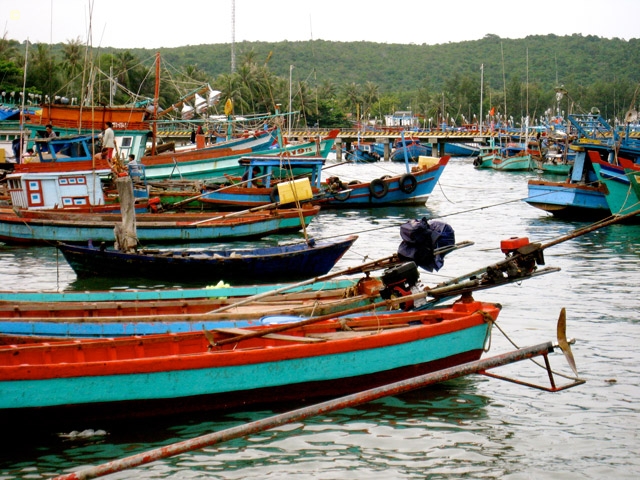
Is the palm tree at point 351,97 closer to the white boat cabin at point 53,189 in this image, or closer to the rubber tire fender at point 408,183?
Result: the rubber tire fender at point 408,183

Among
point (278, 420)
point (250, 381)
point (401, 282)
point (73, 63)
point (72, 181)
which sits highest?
point (73, 63)

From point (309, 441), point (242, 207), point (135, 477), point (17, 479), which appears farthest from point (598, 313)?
point (242, 207)

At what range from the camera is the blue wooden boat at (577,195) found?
29.5 meters

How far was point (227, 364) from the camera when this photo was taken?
30.7 ft

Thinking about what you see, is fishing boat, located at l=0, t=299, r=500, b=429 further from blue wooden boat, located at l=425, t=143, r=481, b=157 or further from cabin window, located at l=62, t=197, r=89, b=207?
blue wooden boat, located at l=425, t=143, r=481, b=157

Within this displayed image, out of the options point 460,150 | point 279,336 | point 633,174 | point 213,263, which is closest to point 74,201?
point 213,263

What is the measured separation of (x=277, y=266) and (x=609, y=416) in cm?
926

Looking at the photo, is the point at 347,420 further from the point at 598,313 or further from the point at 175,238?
the point at 175,238

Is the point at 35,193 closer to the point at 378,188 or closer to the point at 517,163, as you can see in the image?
the point at 378,188

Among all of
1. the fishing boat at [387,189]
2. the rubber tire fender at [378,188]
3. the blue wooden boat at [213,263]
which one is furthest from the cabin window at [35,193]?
the rubber tire fender at [378,188]

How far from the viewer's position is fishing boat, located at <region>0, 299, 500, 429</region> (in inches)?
348

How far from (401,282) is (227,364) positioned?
10.0 feet

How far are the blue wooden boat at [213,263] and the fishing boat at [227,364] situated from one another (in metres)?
7.14

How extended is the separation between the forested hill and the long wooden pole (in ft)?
487
